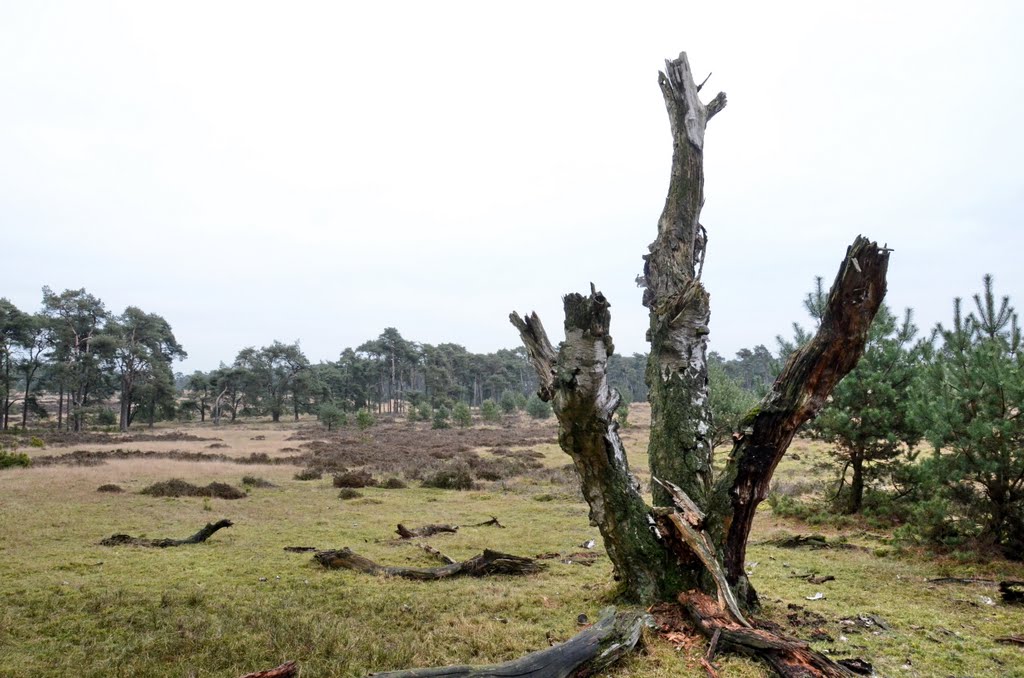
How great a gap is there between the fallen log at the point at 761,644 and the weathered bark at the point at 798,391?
2.31 ft

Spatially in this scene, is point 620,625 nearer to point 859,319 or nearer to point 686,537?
point 686,537

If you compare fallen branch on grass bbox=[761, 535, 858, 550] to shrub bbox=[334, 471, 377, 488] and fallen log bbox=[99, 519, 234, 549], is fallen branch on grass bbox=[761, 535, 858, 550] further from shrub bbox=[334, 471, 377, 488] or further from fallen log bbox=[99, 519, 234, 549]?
shrub bbox=[334, 471, 377, 488]

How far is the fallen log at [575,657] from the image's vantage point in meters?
4.19

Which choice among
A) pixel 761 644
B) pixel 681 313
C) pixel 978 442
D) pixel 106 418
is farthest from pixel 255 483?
pixel 106 418

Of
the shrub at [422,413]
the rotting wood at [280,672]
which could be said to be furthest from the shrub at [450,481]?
the shrub at [422,413]

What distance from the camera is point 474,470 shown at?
2472 cm

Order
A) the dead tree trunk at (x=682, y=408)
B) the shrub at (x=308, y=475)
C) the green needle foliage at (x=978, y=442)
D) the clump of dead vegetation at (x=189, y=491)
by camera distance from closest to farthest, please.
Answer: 1. the dead tree trunk at (x=682, y=408)
2. the green needle foliage at (x=978, y=442)
3. the clump of dead vegetation at (x=189, y=491)
4. the shrub at (x=308, y=475)

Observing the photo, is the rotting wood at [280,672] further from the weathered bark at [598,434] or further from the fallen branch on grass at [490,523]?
the fallen branch on grass at [490,523]

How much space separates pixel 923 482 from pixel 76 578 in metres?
14.2

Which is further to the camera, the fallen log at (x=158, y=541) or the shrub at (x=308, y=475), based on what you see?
the shrub at (x=308, y=475)

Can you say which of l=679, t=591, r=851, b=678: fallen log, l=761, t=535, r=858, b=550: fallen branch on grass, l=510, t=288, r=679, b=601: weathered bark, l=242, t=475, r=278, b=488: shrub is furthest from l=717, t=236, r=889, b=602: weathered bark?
l=242, t=475, r=278, b=488: shrub

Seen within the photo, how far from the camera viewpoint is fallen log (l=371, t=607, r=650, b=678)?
4.19 m

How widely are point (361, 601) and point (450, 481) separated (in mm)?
14461

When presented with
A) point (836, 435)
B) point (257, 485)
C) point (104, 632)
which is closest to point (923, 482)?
point (836, 435)
